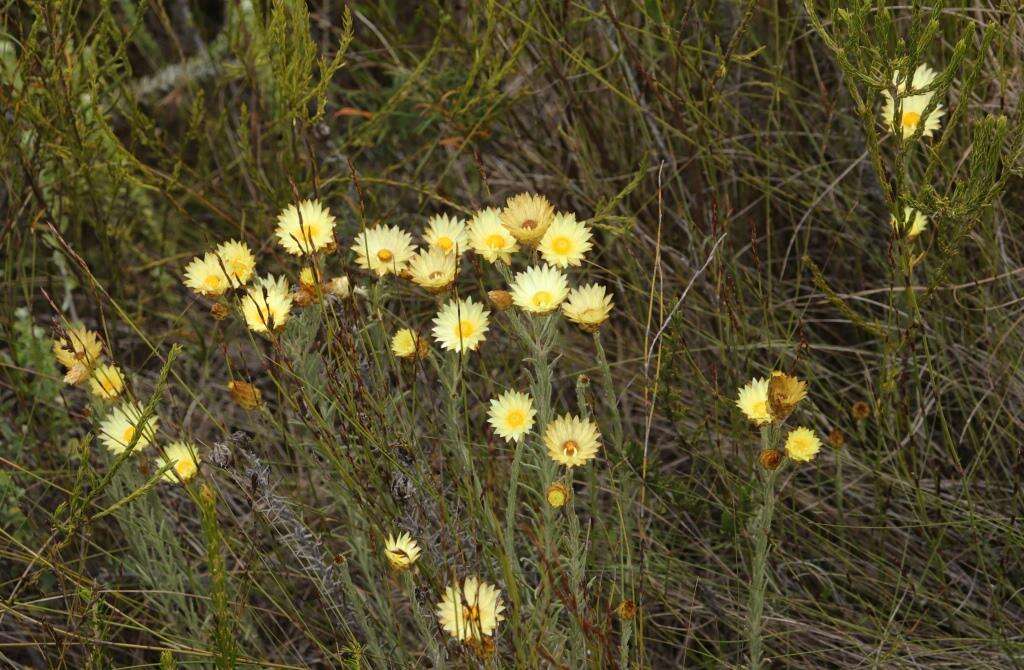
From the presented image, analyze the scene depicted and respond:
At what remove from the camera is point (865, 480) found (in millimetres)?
1925

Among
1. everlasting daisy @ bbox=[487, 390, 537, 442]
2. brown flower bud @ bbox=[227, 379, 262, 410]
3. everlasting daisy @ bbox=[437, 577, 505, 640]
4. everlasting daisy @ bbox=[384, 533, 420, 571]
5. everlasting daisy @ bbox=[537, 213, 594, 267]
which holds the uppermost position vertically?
everlasting daisy @ bbox=[537, 213, 594, 267]

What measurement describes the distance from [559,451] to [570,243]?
1.15 feet

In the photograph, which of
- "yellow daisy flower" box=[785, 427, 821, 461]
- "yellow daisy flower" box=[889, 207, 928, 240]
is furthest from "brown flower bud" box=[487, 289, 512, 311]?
"yellow daisy flower" box=[889, 207, 928, 240]

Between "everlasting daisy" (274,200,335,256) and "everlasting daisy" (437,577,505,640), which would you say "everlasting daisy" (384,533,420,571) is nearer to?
"everlasting daisy" (437,577,505,640)

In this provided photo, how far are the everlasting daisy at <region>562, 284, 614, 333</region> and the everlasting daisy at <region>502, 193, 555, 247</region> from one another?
0.10 metres

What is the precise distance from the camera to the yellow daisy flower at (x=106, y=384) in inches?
60.2

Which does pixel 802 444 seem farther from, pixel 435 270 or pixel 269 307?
Answer: pixel 269 307

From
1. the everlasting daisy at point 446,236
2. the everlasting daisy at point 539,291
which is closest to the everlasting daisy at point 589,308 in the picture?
the everlasting daisy at point 539,291

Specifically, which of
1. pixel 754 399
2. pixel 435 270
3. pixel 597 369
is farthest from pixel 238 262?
pixel 754 399

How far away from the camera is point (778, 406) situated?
1270mm

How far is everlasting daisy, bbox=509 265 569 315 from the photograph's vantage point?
1.26 metres

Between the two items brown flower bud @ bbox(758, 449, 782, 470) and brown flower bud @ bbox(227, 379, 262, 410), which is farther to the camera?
brown flower bud @ bbox(227, 379, 262, 410)

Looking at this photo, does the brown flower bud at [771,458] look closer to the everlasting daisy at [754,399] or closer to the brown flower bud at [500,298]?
the everlasting daisy at [754,399]

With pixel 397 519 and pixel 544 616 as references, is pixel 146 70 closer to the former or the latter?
pixel 397 519
